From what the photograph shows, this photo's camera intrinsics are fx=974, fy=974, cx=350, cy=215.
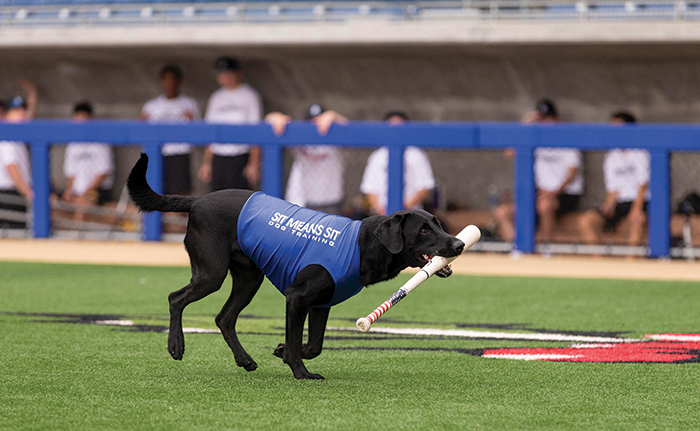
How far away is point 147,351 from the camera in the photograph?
573 cm

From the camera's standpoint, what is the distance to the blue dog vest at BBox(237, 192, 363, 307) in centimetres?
479

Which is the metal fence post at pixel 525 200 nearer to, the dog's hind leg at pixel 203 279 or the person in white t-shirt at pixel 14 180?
the person in white t-shirt at pixel 14 180

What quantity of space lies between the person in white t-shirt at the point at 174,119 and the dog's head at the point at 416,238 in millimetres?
8563

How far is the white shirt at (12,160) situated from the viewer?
528 inches

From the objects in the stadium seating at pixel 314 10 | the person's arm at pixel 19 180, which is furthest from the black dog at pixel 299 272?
the stadium seating at pixel 314 10

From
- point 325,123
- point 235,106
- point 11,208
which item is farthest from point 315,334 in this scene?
point 11,208

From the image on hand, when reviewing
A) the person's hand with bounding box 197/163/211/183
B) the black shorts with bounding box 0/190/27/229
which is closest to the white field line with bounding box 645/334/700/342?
the person's hand with bounding box 197/163/211/183

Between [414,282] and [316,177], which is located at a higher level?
[316,177]

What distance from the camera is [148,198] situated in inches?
207

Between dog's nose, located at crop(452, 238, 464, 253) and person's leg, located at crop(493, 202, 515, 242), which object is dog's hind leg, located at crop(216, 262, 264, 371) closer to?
dog's nose, located at crop(452, 238, 464, 253)

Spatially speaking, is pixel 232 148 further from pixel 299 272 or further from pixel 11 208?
pixel 299 272

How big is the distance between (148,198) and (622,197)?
7645 millimetres

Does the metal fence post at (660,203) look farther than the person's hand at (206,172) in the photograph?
No

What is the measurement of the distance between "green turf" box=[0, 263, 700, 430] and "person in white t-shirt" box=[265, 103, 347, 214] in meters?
4.32
